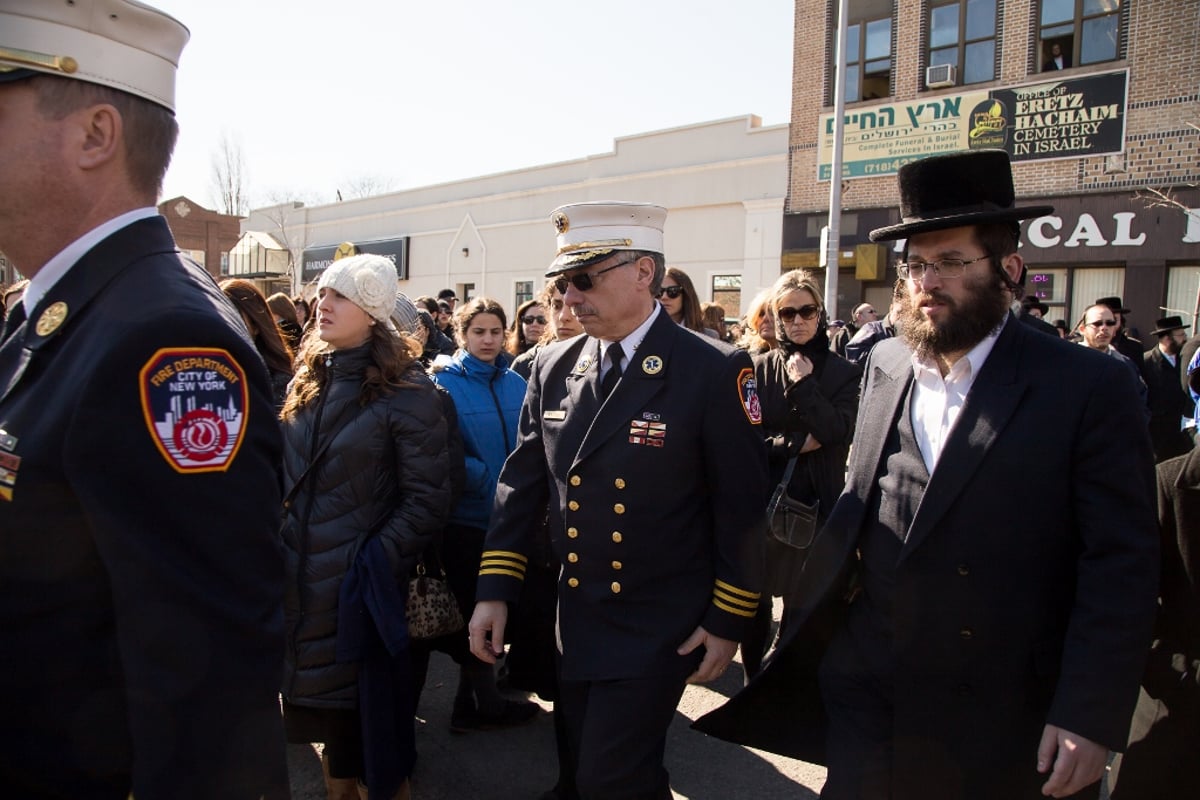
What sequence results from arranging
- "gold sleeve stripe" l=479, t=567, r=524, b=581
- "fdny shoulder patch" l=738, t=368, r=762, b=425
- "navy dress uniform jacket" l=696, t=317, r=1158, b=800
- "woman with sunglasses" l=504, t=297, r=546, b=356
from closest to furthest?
"navy dress uniform jacket" l=696, t=317, r=1158, b=800 → "fdny shoulder patch" l=738, t=368, r=762, b=425 → "gold sleeve stripe" l=479, t=567, r=524, b=581 → "woman with sunglasses" l=504, t=297, r=546, b=356

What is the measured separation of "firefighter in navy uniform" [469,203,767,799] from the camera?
2607 mm

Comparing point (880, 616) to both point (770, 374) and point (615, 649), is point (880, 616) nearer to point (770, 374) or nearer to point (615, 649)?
point (615, 649)

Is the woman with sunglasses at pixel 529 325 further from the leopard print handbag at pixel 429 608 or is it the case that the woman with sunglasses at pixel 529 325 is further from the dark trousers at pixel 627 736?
the dark trousers at pixel 627 736

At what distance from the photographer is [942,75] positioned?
18.0 meters

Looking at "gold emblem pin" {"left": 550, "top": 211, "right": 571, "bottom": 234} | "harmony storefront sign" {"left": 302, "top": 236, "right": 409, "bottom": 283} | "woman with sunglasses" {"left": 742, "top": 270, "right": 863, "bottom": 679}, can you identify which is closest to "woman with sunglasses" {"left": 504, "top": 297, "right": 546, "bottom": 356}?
"woman with sunglasses" {"left": 742, "top": 270, "right": 863, "bottom": 679}

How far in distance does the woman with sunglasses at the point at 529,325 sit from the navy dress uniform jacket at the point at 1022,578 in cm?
508

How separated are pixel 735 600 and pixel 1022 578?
0.83m

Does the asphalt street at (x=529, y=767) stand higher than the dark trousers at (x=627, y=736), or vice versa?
the dark trousers at (x=627, y=736)

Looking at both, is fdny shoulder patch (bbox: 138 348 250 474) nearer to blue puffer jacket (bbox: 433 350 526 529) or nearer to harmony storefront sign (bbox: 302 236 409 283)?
blue puffer jacket (bbox: 433 350 526 529)

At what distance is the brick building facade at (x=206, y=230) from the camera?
45.2 m

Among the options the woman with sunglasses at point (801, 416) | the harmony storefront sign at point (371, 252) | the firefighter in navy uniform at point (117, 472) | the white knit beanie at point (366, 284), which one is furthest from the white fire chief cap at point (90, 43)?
the harmony storefront sign at point (371, 252)

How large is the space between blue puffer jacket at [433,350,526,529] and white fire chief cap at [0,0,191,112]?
9.28 ft

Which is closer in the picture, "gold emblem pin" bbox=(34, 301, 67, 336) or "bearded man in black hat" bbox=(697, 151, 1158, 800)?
"gold emblem pin" bbox=(34, 301, 67, 336)

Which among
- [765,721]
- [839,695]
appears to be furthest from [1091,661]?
[765,721]
